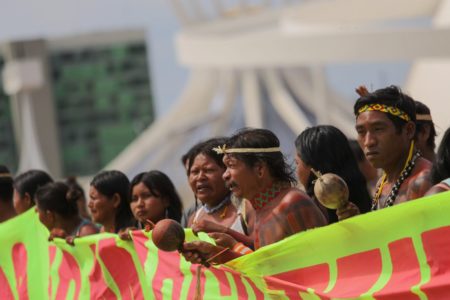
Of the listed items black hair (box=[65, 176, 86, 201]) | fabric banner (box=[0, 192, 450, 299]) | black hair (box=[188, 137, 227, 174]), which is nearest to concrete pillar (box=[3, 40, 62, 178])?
black hair (box=[65, 176, 86, 201])

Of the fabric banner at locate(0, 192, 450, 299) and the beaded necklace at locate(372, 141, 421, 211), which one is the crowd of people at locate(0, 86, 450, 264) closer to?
the beaded necklace at locate(372, 141, 421, 211)

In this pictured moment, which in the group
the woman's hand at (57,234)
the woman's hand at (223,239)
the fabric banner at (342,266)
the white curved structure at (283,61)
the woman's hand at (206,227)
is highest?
the white curved structure at (283,61)

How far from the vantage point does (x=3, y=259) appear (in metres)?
9.81

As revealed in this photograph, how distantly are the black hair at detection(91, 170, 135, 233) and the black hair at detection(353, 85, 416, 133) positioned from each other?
3015mm

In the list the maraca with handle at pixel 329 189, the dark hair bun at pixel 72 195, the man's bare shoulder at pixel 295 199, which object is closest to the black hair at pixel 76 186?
the dark hair bun at pixel 72 195

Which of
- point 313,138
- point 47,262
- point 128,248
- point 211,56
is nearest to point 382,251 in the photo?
point 313,138

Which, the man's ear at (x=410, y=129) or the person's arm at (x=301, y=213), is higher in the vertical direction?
the man's ear at (x=410, y=129)

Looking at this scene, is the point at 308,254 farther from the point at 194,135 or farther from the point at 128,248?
the point at 194,135

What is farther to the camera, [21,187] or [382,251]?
[21,187]

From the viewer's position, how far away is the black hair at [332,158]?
790 centimetres

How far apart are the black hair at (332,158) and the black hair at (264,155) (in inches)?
25.1

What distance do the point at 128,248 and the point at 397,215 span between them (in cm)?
239

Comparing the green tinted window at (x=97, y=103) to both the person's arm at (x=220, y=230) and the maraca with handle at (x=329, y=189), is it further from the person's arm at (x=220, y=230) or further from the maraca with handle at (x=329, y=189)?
the maraca with handle at (x=329, y=189)

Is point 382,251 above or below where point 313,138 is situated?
below
